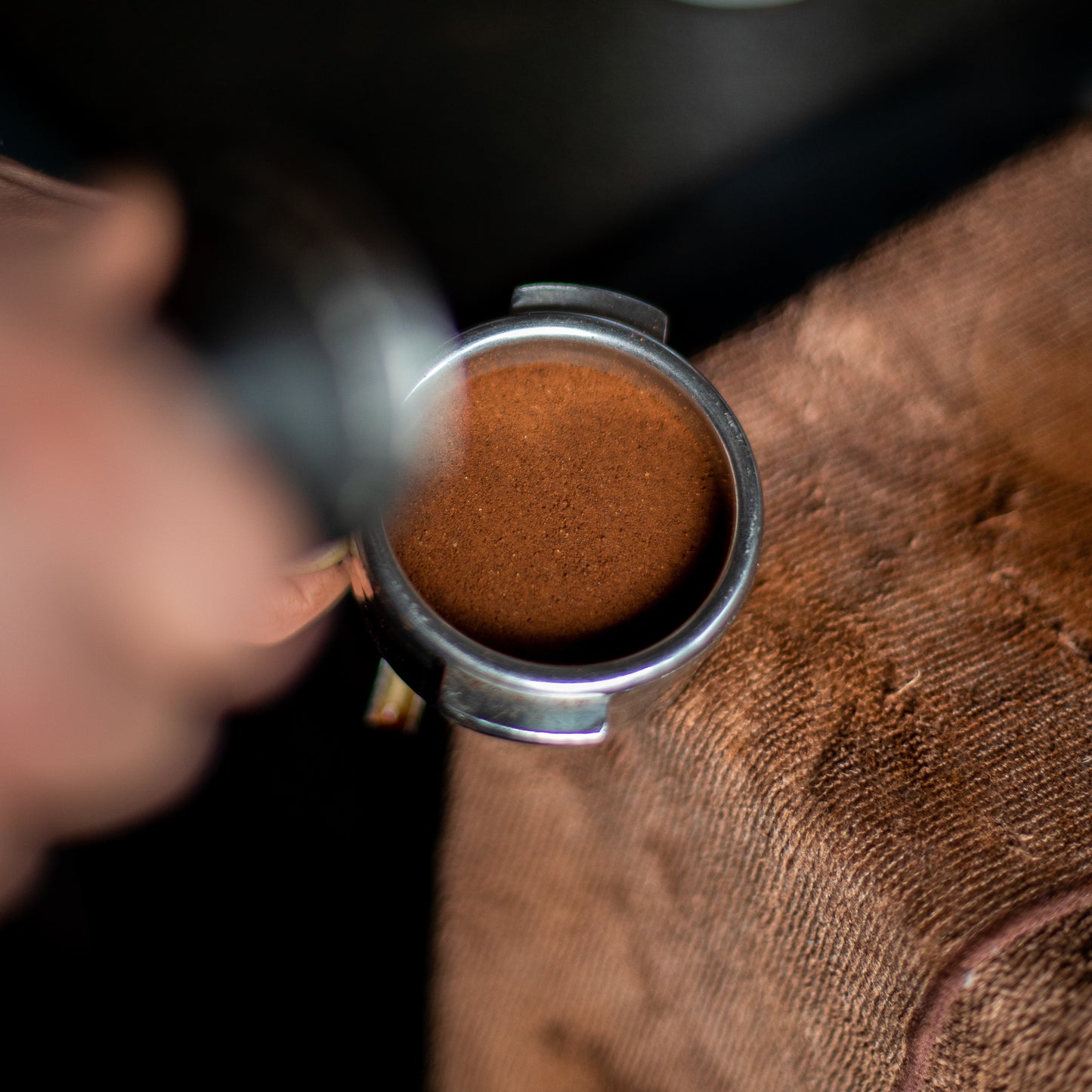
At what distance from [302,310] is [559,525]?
56 centimetres

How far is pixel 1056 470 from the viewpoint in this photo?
573mm

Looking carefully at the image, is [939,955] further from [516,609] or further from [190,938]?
[190,938]

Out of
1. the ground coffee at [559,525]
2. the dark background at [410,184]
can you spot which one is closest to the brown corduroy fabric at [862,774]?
the ground coffee at [559,525]

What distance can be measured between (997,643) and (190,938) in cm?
83

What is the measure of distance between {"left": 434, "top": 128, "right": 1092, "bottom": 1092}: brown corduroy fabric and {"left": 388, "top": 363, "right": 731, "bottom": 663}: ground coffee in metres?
0.12

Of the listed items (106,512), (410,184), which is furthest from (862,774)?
(410,184)

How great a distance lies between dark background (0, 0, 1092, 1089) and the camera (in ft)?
2.90

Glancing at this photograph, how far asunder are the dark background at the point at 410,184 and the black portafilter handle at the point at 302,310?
0.05m

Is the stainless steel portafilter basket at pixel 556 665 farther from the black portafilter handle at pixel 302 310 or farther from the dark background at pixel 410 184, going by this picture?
the dark background at pixel 410 184

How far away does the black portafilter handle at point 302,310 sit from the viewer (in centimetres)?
→ 74

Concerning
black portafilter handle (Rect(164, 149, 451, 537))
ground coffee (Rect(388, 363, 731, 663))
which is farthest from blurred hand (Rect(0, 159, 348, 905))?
ground coffee (Rect(388, 363, 731, 663))

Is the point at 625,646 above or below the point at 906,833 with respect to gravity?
above

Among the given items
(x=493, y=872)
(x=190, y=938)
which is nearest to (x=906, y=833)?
(x=493, y=872)

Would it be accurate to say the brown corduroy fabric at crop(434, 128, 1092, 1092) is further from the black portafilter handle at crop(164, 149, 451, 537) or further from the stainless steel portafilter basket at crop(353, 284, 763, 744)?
the black portafilter handle at crop(164, 149, 451, 537)
